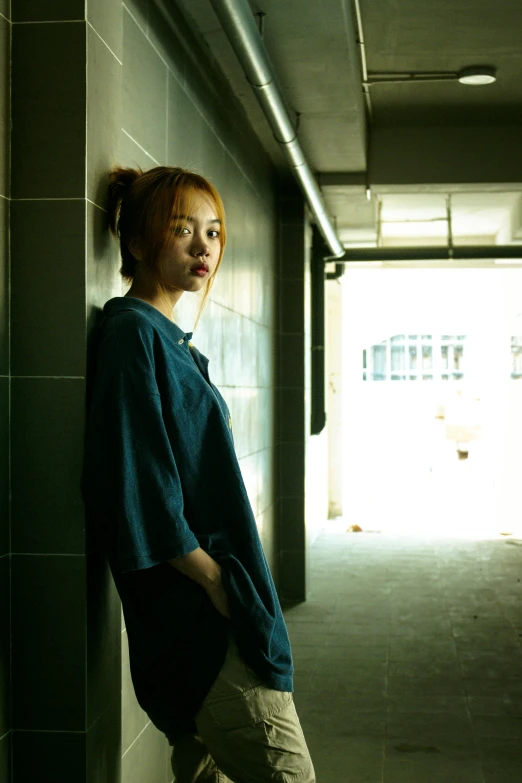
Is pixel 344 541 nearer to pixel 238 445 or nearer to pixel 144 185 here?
pixel 238 445

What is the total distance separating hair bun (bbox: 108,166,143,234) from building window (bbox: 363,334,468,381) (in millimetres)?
15418

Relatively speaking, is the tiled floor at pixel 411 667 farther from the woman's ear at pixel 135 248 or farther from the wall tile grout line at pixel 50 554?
the woman's ear at pixel 135 248

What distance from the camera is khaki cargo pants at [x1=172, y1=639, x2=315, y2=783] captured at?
1453mm

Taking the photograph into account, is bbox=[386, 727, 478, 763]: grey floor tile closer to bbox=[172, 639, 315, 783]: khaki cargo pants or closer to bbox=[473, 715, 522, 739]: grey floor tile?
bbox=[473, 715, 522, 739]: grey floor tile

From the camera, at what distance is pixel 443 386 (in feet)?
52.4

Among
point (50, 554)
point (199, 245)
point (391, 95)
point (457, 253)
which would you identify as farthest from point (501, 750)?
point (457, 253)

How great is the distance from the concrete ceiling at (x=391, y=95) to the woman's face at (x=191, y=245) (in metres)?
1.50

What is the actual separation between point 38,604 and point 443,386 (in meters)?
14.9

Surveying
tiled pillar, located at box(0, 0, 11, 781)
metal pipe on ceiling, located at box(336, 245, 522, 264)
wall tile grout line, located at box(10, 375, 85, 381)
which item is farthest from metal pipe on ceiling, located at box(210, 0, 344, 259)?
metal pipe on ceiling, located at box(336, 245, 522, 264)

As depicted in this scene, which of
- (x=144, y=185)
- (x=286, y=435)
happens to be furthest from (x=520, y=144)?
(x=144, y=185)

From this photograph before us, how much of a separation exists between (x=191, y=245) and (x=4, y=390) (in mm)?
421

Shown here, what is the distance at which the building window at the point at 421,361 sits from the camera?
17.1 meters

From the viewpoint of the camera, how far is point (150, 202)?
61.9 inches

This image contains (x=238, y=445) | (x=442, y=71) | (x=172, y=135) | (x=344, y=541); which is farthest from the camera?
(x=344, y=541)
